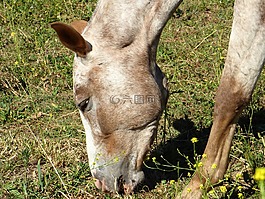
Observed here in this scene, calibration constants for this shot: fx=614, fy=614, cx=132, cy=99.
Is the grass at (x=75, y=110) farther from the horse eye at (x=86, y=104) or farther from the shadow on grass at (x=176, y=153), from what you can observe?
the horse eye at (x=86, y=104)

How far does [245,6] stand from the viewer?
3920mm

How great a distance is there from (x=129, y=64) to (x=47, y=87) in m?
2.38

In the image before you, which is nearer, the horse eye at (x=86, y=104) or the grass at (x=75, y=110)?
the horse eye at (x=86, y=104)

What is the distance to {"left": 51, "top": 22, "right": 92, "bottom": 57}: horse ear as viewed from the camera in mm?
3998

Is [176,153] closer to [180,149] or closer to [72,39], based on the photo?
[180,149]

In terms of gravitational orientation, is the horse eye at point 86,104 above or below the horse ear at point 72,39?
below

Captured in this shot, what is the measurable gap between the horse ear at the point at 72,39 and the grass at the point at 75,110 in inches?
35.9

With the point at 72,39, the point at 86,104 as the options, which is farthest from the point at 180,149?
the point at 72,39

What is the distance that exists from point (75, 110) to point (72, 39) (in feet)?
6.18

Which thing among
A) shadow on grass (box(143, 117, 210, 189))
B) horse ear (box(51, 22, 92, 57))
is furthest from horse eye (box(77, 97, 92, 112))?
shadow on grass (box(143, 117, 210, 189))

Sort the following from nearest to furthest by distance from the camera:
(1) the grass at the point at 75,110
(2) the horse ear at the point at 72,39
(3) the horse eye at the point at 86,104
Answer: (2) the horse ear at the point at 72,39 → (3) the horse eye at the point at 86,104 → (1) the grass at the point at 75,110

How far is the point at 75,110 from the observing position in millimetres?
5906

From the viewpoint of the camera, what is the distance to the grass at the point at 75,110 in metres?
4.61

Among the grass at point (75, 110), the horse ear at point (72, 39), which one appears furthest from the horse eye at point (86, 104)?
the grass at point (75, 110)
